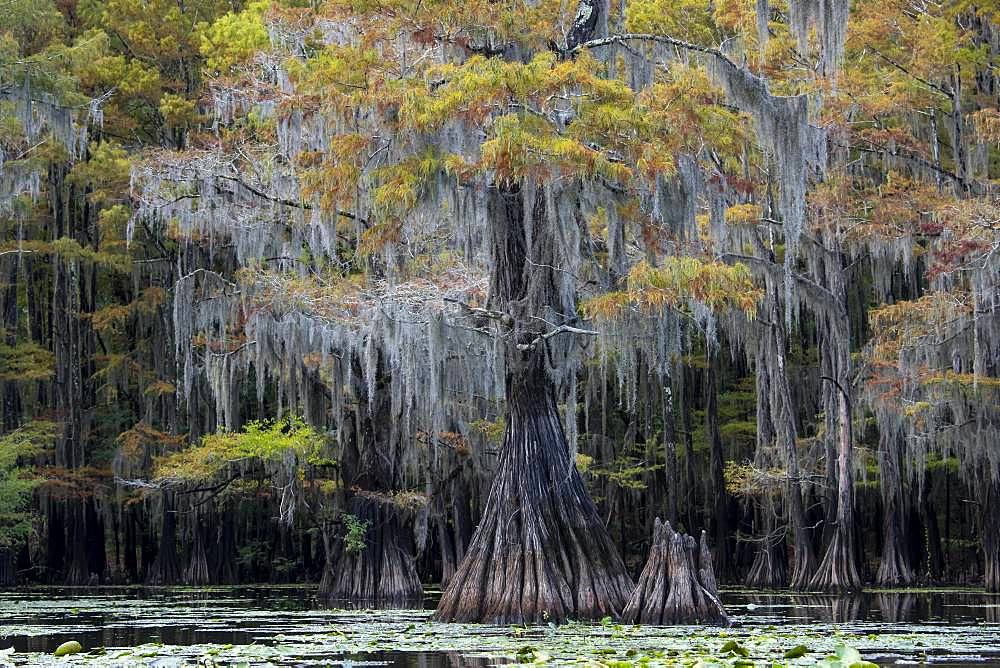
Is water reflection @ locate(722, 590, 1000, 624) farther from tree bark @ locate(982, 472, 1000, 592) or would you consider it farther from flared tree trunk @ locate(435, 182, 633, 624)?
flared tree trunk @ locate(435, 182, 633, 624)

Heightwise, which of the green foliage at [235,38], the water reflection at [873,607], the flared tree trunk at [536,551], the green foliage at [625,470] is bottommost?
the water reflection at [873,607]

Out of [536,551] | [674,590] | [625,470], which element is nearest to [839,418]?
[625,470]

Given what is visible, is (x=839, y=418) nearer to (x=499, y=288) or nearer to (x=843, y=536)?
(x=843, y=536)

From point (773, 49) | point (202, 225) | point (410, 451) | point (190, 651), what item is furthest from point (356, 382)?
point (190, 651)

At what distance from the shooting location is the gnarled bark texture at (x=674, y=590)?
12.0m

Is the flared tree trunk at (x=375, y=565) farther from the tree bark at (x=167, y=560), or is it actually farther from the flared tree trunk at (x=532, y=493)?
the tree bark at (x=167, y=560)

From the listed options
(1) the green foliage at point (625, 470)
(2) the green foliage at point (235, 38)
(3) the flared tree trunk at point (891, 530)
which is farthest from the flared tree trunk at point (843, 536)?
(2) the green foliage at point (235, 38)

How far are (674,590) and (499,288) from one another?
4543mm

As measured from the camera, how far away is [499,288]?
15312 mm

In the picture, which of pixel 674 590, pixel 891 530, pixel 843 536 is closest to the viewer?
pixel 674 590

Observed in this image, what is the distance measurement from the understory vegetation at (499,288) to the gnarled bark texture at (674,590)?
0.13 ft

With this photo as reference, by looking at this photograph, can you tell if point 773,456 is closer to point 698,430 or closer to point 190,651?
point 698,430

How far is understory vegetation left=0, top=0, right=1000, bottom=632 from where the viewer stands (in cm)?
1431

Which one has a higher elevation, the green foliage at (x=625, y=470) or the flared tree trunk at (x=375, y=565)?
the green foliage at (x=625, y=470)
